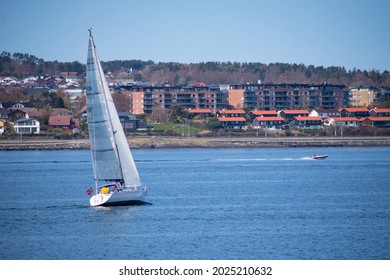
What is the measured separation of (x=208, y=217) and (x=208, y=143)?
7102 centimetres

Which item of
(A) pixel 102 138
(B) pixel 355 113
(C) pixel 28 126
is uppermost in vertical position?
(A) pixel 102 138

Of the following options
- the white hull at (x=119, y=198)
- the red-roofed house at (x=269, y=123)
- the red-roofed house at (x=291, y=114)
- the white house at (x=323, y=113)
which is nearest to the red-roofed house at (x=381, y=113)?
the white house at (x=323, y=113)

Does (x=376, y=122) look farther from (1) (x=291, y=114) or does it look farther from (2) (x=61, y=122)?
(2) (x=61, y=122)

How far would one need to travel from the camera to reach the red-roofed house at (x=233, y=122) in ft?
419

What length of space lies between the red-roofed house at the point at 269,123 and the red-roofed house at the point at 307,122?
3.08 metres

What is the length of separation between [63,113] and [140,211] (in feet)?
286

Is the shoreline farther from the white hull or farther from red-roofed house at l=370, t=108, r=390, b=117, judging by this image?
the white hull

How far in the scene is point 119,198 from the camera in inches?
1526

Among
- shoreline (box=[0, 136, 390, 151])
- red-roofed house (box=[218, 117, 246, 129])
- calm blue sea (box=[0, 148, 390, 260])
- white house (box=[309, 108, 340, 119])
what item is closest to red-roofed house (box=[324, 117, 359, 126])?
white house (box=[309, 108, 340, 119])

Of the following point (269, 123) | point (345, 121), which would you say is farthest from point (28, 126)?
point (345, 121)

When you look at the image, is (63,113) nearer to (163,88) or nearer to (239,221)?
(163,88)

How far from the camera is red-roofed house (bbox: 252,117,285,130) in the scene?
128m

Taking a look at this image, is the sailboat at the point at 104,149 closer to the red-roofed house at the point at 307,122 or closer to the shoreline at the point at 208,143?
the shoreline at the point at 208,143

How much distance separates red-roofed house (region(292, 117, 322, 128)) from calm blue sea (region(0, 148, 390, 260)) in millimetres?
64523
